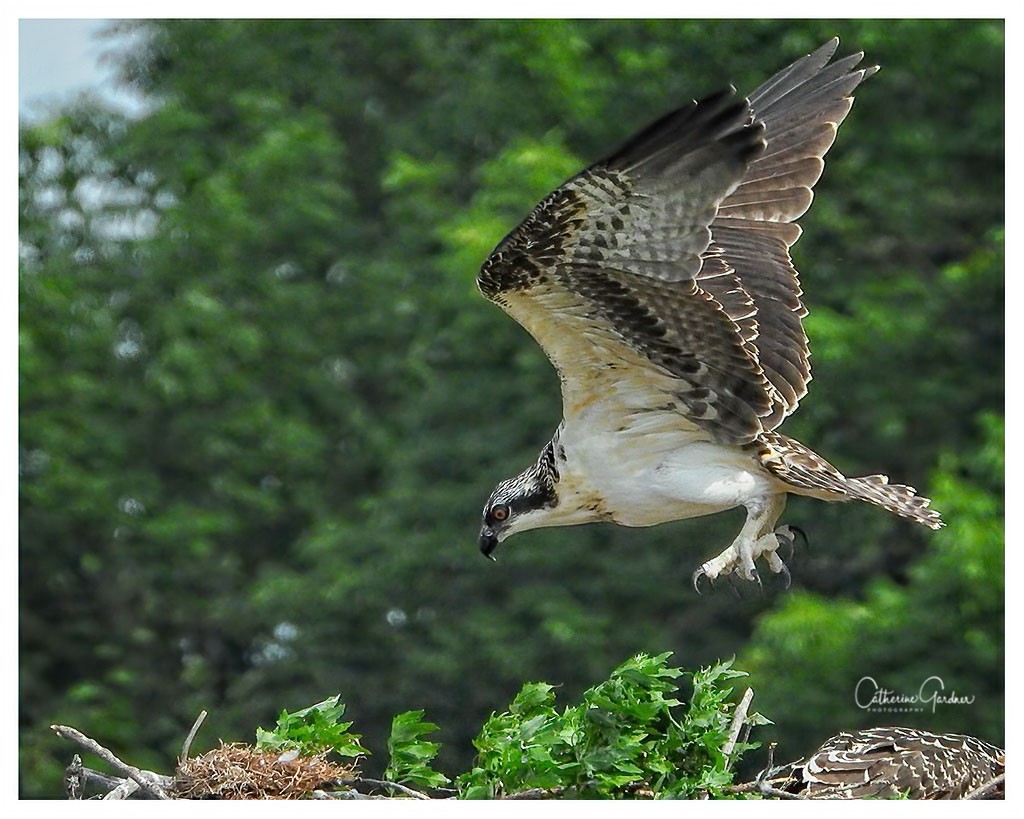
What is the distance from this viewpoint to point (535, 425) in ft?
44.6

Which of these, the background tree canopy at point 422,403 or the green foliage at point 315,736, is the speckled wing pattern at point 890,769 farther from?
the background tree canopy at point 422,403

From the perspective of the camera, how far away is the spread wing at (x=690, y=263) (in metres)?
4.46

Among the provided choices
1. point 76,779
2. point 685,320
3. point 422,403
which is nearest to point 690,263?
point 685,320

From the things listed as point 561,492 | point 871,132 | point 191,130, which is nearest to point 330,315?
point 191,130

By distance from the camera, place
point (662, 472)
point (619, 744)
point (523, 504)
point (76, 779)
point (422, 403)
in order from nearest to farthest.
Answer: point (619, 744)
point (76, 779)
point (662, 472)
point (523, 504)
point (422, 403)

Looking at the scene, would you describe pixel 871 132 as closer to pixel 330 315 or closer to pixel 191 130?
pixel 330 315

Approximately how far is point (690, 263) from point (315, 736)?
1.89 metres

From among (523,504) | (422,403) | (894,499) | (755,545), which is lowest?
(755,545)

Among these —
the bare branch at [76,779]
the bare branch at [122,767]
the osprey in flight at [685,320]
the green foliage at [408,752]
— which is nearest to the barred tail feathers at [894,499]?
the osprey in flight at [685,320]

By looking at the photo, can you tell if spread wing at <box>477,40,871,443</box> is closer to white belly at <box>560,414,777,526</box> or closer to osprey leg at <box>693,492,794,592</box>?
white belly at <box>560,414,777,526</box>

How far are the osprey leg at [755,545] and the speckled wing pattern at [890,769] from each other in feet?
2.37

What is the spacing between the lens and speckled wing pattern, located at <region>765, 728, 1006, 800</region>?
5.38 metres

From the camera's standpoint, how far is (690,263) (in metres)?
4.63

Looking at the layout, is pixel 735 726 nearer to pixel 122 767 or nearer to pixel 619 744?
pixel 619 744
